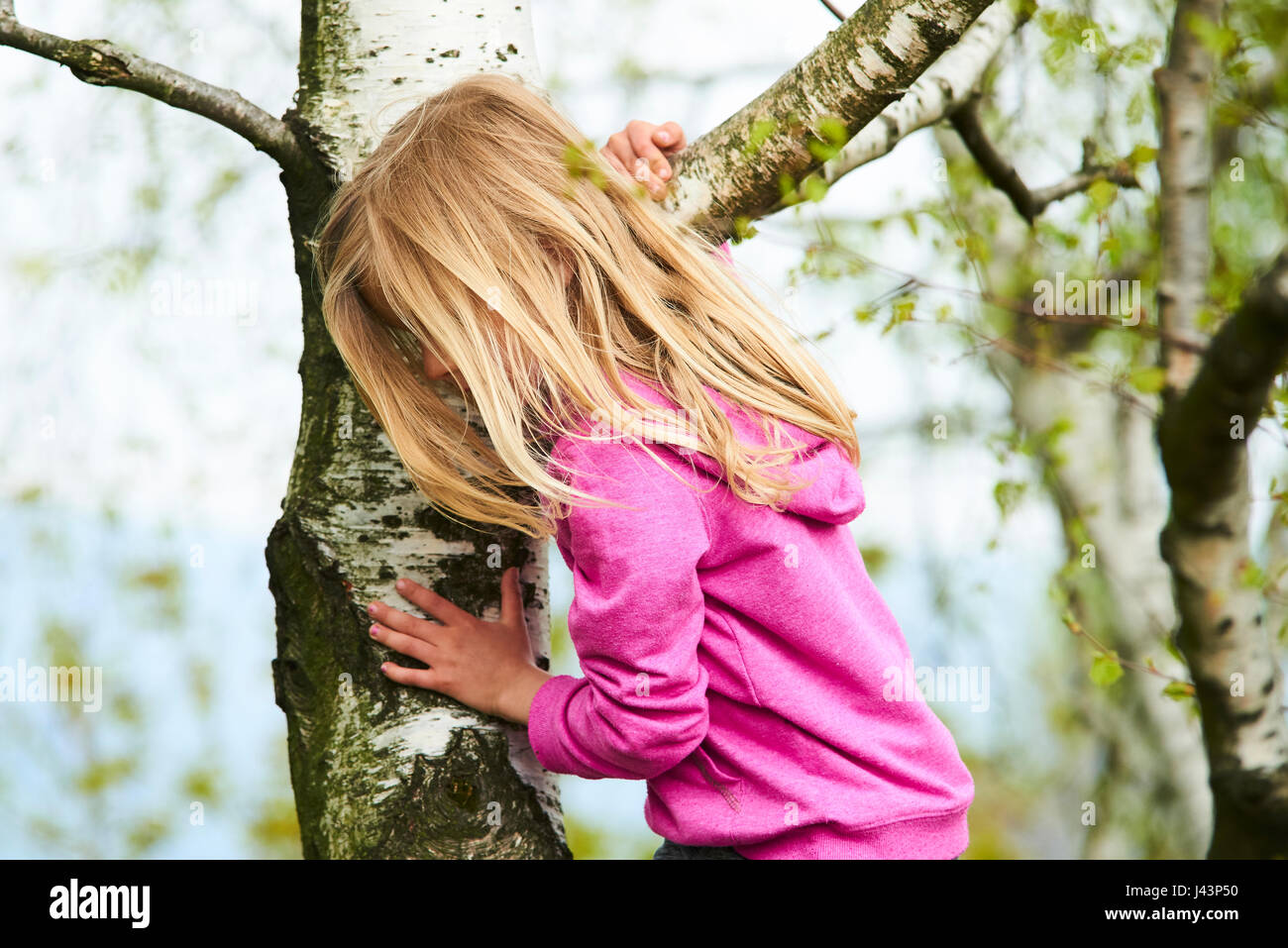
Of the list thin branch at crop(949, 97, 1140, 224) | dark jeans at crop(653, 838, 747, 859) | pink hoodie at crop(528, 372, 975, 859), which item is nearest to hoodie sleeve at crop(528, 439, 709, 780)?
pink hoodie at crop(528, 372, 975, 859)

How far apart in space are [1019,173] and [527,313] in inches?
51.2

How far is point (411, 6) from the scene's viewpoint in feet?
5.11

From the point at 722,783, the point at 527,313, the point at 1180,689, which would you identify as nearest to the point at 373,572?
the point at 527,313

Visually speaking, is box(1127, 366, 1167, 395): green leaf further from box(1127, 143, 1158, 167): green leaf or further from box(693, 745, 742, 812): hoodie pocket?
box(693, 745, 742, 812): hoodie pocket

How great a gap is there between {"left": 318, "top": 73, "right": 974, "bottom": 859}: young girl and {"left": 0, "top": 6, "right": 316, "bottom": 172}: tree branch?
173 mm

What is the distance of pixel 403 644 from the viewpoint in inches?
55.7

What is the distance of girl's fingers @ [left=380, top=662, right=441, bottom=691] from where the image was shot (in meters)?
1.41

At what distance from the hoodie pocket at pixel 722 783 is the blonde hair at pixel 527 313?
357 mm

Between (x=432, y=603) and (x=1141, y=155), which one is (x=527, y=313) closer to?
(x=432, y=603)

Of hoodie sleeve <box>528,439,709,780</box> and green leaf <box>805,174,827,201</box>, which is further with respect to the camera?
green leaf <box>805,174,827,201</box>

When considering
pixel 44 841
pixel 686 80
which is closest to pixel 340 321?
pixel 686 80
